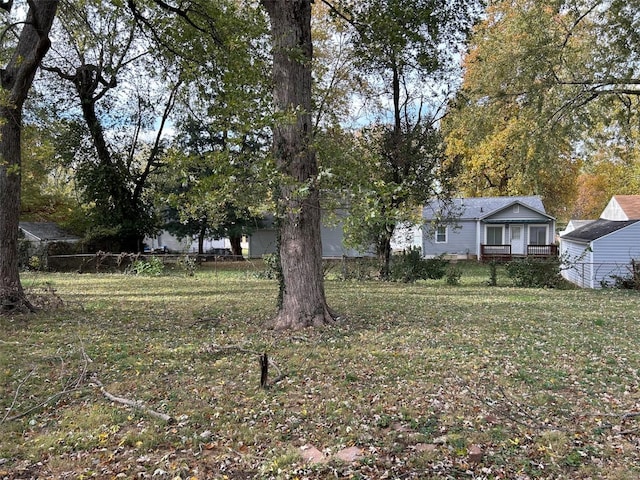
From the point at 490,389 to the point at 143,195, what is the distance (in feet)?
75.0

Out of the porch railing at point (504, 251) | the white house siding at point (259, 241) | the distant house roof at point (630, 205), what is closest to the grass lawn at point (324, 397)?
the distant house roof at point (630, 205)

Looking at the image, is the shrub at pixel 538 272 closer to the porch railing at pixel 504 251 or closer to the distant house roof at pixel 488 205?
the porch railing at pixel 504 251

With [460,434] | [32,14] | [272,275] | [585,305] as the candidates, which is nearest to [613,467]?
[460,434]

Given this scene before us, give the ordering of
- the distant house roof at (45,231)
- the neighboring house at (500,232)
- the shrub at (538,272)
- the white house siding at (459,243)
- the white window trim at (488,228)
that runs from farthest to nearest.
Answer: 1. the white house siding at (459,243)
2. the white window trim at (488,228)
3. the neighboring house at (500,232)
4. the distant house roof at (45,231)
5. the shrub at (538,272)

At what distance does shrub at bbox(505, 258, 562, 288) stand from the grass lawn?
6804 mm

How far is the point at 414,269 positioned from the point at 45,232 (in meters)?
20.1

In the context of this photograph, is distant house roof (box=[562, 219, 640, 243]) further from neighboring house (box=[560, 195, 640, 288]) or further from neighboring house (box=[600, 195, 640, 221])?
neighboring house (box=[600, 195, 640, 221])

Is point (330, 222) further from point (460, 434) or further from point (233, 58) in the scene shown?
point (460, 434)

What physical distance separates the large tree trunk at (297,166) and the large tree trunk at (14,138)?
3.97 m

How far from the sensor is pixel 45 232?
80.5 feet

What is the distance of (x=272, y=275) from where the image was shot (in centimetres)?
1650

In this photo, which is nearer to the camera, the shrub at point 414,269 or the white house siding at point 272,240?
the shrub at point 414,269

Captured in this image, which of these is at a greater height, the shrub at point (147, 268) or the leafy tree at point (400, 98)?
the leafy tree at point (400, 98)

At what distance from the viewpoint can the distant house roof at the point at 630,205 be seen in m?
18.4
